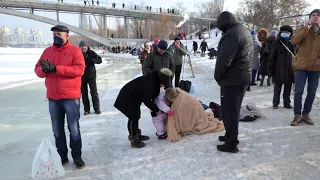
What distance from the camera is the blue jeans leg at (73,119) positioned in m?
3.61

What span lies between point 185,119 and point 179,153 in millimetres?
799

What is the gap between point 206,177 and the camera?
10.8ft

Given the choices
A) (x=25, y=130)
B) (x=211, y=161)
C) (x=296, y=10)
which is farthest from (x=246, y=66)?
(x=296, y=10)

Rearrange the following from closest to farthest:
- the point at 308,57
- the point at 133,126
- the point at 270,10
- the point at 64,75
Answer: the point at 64,75 → the point at 133,126 → the point at 308,57 → the point at 270,10

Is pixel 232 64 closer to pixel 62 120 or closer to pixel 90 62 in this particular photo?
pixel 62 120

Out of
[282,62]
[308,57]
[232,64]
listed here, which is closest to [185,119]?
Result: [232,64]

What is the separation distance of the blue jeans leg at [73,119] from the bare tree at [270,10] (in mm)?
25648

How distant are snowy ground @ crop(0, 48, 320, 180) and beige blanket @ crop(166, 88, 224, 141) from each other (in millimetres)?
143

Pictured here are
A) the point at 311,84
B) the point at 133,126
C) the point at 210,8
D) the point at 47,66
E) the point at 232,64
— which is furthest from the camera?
the point at 210,8

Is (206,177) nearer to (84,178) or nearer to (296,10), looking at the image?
(84,178)

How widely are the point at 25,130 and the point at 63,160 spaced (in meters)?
2.18

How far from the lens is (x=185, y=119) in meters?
4.69

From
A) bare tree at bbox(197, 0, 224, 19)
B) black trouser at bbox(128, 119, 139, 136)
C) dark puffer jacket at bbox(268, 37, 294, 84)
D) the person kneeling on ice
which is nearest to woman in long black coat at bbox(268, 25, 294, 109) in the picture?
dark puffer jacket at bbox(268, 37, 294, 84)

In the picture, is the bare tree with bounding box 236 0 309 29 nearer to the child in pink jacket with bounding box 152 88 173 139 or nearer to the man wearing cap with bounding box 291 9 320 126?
the man wearing cap with bounding box 291 9 320 126
